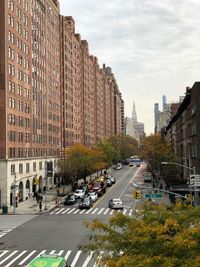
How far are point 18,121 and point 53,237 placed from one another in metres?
41.0

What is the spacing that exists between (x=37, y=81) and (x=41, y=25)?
1395 centimetres

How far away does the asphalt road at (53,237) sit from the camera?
36.4 metres

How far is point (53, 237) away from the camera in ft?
150

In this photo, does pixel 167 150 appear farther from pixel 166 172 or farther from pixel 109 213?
pixel 109 213

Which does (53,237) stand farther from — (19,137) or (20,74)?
(20,74)

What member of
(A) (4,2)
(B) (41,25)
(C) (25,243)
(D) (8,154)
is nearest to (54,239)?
(C) (25,243)

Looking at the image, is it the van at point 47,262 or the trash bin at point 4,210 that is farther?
the trash bin at point 4,210

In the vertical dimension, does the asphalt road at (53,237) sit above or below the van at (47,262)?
below

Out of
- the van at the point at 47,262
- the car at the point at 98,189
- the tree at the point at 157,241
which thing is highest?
the tree at the point at 157,241

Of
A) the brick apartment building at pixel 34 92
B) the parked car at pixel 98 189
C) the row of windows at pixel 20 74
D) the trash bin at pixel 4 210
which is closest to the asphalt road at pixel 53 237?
the trash bin at pixel 4 210

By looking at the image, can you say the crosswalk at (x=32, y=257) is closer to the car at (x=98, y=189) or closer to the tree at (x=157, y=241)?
the tree at (x=157, y=241)

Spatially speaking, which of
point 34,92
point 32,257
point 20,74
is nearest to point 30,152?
point 34,92

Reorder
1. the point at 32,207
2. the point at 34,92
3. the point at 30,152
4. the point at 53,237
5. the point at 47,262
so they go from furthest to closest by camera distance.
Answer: the point at 34,92 < the point at 30,152 < the point at 32,207 < the point at 53,237 < the point at 47,262


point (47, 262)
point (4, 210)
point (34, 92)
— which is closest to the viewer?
point (47, 262)
